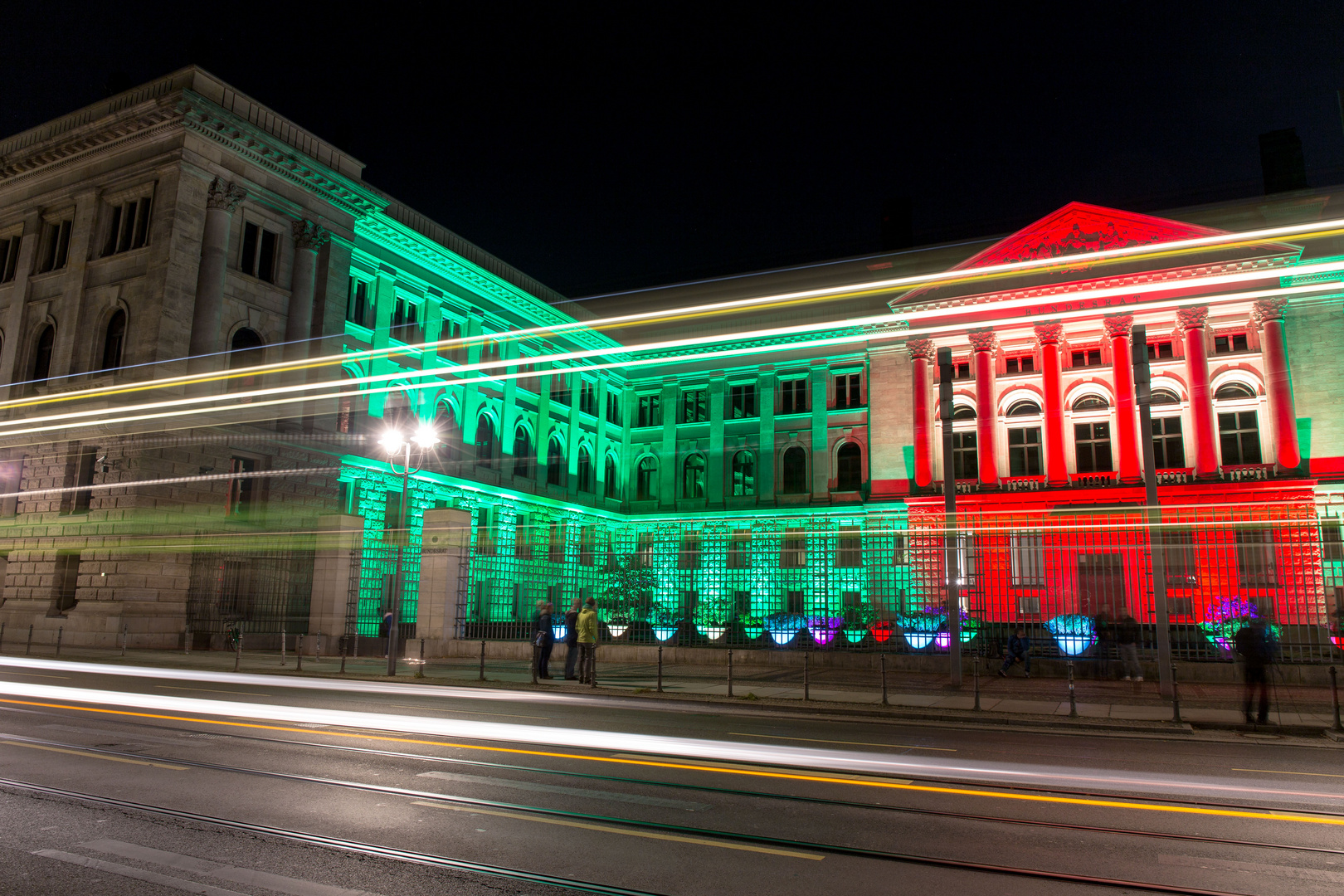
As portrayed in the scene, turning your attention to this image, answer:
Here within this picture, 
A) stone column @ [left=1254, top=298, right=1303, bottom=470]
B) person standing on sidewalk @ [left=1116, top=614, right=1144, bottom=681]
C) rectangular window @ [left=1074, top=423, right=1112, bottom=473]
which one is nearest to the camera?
person standing on sidewalk @ [left=1116, top=614, right=1144, bottom=681]

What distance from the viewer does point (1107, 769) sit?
9391mm

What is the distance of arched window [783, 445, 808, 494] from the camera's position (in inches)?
2299

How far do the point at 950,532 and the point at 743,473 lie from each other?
139 feet

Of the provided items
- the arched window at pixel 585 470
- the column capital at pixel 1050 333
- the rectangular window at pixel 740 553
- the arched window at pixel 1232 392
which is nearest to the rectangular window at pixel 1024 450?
the column capital at pixel 1050 333

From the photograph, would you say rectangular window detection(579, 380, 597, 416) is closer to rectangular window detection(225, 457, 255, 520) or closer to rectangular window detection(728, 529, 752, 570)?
rectangular window detection(225, 457, 255, 520)

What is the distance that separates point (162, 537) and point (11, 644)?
19.9 ft

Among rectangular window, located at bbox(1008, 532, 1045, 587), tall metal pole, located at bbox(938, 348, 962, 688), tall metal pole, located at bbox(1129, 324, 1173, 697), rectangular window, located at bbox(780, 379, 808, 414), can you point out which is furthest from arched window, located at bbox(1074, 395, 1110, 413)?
tall metal pole, located at bbox(1129, 324, 1173, 697)

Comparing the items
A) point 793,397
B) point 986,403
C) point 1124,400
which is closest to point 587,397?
point 793,397

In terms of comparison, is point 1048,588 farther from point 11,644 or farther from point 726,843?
point 11,644

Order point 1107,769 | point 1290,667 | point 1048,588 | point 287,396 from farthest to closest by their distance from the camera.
Answer: point 287,396 < point 1048,588 < point 1290,667 < point 1107,769

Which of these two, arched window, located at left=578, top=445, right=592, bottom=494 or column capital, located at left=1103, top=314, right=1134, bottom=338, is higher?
column capital, located at left=1103, top=314, right=1134, bottom=338

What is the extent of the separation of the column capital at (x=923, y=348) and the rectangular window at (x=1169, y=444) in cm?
1192

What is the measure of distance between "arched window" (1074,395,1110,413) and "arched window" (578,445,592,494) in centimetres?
3267

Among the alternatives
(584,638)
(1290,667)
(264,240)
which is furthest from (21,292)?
(1290,667)
